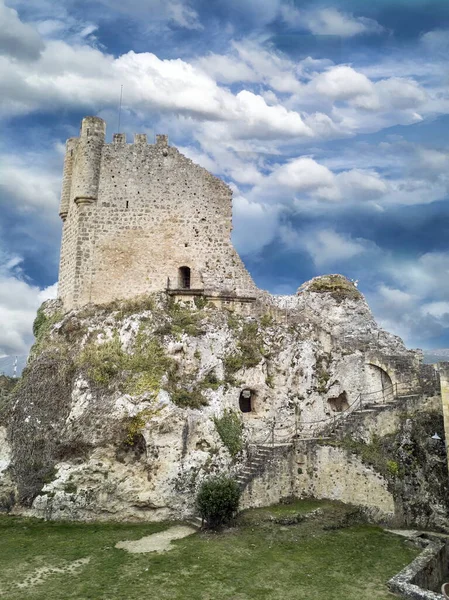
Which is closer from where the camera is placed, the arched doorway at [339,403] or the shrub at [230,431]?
the shrub at [230,431]

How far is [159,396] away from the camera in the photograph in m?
19.2

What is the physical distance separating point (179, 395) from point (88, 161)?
12.6 meters

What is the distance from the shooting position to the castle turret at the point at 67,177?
26.0 metres

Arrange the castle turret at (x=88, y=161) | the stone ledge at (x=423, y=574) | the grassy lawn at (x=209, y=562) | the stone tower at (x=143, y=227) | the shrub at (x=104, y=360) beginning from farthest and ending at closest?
the castle turret at (x=88, y=161) < the stone tower at (x=143, y=227) < the shrub at (x=104, y=360) < the grassy lawn at (x=209, y=562) < the stone ledge at (x=423, y=574)

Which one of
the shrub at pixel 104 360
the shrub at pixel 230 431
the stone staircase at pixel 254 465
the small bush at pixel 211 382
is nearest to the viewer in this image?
the stone staircase at pixel 254 465

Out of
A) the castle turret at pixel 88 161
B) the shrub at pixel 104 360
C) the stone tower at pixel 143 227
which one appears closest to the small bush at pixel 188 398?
the shrub at pixel 104 360

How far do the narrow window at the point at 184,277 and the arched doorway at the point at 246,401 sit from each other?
5.93 metres

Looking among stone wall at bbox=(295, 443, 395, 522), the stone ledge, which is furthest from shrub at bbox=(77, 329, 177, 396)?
the stone ledge

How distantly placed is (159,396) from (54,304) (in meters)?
9.27

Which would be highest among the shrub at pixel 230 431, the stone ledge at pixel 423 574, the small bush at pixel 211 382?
the small bush at pixel 211 382

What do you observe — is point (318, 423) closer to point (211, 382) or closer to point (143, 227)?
point (211, 382)

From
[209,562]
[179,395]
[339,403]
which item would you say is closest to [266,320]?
[339,403]

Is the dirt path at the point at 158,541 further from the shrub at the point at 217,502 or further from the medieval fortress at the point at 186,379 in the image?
the medieval fortress at the point at 186,379

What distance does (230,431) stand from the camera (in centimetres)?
1978
